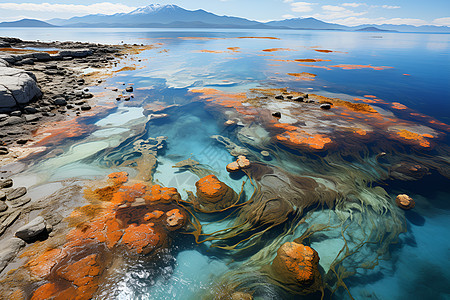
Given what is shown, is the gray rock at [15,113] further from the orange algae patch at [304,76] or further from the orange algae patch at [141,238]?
the orange algae patch at [304,76]

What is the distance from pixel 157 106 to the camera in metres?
13.9

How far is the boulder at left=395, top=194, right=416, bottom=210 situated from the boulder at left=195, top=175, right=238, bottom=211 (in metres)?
5.16

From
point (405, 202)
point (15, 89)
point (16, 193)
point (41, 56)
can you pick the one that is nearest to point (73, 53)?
point (41, 56)

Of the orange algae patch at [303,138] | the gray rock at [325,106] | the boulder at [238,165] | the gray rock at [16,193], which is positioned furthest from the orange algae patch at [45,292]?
the gray rock at [325,106]

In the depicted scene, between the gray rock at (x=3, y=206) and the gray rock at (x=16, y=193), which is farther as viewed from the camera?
the gray rock at (x=16, y=193)

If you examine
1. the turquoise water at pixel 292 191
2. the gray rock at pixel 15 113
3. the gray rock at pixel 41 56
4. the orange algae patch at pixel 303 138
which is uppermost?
the gray rock at pixel 41 56

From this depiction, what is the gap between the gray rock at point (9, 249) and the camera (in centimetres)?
394

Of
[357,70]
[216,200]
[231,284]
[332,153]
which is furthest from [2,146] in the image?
[357,70]

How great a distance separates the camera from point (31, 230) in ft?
14.5

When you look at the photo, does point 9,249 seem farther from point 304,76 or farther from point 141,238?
point 304,76

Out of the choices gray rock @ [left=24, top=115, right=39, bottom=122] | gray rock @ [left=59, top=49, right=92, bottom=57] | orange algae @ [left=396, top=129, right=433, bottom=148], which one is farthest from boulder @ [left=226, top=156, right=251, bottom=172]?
gray rock @ [left=59, top=49, right=92, bottom=57]

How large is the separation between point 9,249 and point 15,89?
1090 centimetres

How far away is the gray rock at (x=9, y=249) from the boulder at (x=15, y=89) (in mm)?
10038

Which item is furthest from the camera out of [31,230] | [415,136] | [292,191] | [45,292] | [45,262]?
[415,136]
